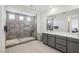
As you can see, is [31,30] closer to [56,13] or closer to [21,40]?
[21,40]

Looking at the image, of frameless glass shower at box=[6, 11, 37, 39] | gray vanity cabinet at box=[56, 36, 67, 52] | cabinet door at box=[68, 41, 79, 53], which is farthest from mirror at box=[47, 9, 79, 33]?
frameless glass shower at box=[6, 11, 37, 39]

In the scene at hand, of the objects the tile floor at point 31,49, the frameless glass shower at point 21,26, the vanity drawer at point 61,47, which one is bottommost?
the tile floor at point 31,49

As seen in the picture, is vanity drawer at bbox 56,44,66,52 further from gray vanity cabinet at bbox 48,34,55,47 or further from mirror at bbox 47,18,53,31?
mirror at bbox 47,18,53,31

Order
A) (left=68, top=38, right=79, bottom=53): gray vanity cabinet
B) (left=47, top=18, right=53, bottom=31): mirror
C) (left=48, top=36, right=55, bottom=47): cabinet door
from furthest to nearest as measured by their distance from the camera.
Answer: (left=47, top=18, right=53, bottom=31): mirror → (left=48, top=36, right=55, bottom=47): cabinet door → (left=68, top=38, right=79, bottom=53): gray vanity cabinet

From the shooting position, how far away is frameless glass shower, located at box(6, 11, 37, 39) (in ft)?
11.8

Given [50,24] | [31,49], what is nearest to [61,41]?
[50,24]

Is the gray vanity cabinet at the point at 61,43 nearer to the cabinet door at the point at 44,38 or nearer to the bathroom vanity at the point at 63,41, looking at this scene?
the bathroom vanity at the point at 63,41

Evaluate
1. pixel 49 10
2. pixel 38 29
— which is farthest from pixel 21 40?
pixel 49 10

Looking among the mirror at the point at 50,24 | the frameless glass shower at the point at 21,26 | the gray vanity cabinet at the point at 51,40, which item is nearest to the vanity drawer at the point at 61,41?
the gray vanity cabinet at the point at 51,40

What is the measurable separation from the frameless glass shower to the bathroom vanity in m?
0.83

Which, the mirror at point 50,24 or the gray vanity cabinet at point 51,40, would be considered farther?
the mirror at point 50,24

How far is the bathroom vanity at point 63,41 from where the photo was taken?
2.16m

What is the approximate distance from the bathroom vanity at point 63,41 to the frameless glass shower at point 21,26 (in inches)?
32.6
